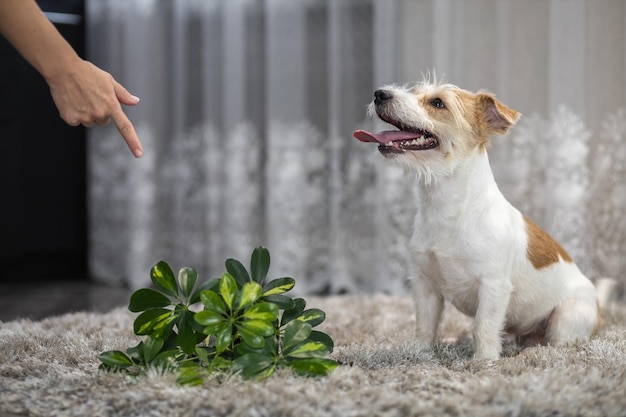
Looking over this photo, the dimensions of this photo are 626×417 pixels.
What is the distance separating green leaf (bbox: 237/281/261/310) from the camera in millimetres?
1420

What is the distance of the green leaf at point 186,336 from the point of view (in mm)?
1445

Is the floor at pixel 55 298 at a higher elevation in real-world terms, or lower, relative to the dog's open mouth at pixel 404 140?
lower

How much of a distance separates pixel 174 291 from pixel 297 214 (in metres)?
1.69

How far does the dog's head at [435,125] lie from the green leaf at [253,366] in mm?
556

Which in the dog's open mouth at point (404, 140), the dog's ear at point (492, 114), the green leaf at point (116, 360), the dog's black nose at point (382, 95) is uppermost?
the dog's black nose at point (382, 95)

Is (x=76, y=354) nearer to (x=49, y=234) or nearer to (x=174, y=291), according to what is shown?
(x=174, y=291)

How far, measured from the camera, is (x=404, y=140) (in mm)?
1679

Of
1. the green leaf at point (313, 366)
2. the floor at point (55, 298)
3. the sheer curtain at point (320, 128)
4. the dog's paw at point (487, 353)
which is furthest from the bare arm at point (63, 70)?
the sheer curtain at point (320, 128)

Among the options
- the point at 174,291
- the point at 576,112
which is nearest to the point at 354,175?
the point at 576,112

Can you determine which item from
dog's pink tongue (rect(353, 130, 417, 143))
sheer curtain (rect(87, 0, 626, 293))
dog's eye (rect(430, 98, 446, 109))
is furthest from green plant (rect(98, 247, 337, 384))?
sheer curtain (rect(87, 0, 626, 293))

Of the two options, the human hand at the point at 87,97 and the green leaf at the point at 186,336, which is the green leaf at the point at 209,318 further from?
the human hand at the point at 87,97

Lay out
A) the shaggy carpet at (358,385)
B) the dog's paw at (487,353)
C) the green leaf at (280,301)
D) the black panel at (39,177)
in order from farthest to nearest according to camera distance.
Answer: the black panel at (39,177) → the dog's paw at (487,353) → the green leaf at (280,301) → the shaggy carpet at (358,385)

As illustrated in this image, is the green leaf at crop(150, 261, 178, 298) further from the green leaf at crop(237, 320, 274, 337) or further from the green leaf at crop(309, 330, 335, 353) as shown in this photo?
the green leaf at crop(309, 330, 335, 353)

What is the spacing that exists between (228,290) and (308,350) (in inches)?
7.6
